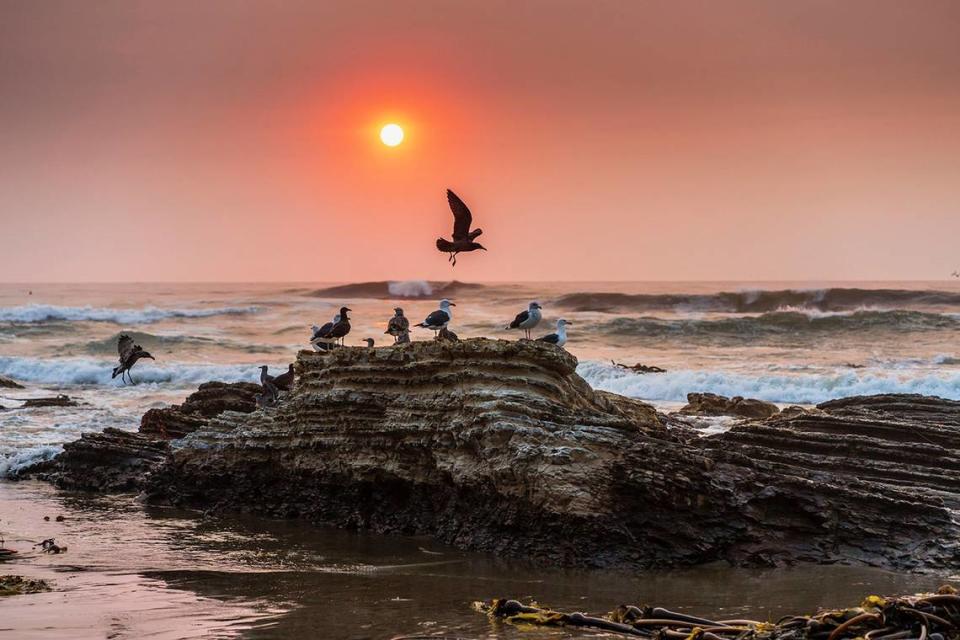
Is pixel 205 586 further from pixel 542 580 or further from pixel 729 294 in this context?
pixel 729 294

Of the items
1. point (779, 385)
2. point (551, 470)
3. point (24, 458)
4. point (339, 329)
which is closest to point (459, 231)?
point (339, 329)

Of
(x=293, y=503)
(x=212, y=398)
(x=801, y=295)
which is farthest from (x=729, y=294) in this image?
(x=293, y=503)

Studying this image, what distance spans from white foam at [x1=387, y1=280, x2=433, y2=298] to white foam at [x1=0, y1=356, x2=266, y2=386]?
40.1 m

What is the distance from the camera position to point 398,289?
270 feet

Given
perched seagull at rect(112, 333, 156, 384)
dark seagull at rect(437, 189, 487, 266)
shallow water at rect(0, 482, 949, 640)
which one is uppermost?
dark seagull at rect(437, 189, 487, 266)

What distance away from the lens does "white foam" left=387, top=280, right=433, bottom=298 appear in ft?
267

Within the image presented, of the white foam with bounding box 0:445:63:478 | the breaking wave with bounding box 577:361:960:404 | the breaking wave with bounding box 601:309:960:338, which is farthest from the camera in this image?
the breaking wave with bounding box 601:309:960:338

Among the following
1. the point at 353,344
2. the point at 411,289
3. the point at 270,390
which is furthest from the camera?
the point at 411,289

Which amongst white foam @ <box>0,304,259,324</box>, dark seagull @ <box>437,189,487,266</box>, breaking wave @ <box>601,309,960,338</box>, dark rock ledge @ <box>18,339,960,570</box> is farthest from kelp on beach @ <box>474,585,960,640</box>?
white foam @ <box>0,304,259,324</box>

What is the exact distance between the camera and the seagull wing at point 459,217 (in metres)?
16.6

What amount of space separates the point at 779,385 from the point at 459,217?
1880 cm

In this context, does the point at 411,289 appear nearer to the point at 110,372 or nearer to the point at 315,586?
the point at 110,372

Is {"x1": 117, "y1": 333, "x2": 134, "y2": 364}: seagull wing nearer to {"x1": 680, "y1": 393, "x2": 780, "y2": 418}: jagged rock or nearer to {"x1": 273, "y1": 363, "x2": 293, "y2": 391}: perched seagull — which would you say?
{"x1": 273, "y1": 363, "x2": 293, "y2": 391}: perched seagull

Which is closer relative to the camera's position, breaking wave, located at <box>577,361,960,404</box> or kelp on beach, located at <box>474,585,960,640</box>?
kelp on beach, located at <box>474,585,960,640</box>
